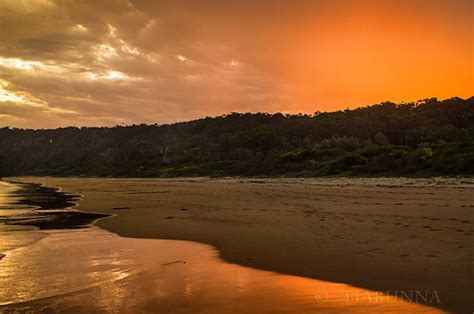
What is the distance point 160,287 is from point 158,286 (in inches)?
2.6

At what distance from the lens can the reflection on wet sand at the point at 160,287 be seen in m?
5.22

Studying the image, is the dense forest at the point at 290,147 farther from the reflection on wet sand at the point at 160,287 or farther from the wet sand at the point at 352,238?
the reflection on wet sand at the point at 160,287

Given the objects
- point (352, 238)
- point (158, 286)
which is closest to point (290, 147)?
point (352, 238)

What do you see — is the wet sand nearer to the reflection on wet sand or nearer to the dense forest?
the reflection on wet sand

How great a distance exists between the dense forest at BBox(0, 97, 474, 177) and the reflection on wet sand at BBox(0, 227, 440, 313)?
27652 millimetres

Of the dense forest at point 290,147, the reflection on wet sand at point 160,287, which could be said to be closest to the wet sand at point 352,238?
the reflection on wet sand at point 160,287

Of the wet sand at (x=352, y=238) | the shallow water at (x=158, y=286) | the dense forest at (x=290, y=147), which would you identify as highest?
the dense forest at (x=290, y=147)

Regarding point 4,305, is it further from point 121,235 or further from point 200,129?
point 200,129

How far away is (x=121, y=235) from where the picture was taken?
1143 centimetres

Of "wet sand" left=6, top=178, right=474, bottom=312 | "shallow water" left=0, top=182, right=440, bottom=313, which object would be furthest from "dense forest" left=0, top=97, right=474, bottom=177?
"shallow water" left=0, top=182, right=440, bottom=313

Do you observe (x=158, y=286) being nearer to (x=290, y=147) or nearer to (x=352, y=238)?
(x=352, y=238)

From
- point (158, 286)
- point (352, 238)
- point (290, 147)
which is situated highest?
point (290, 147)

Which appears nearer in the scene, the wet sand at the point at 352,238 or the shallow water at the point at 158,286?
the shallow water at the point at 158,286

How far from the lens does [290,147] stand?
8806 centimetres
